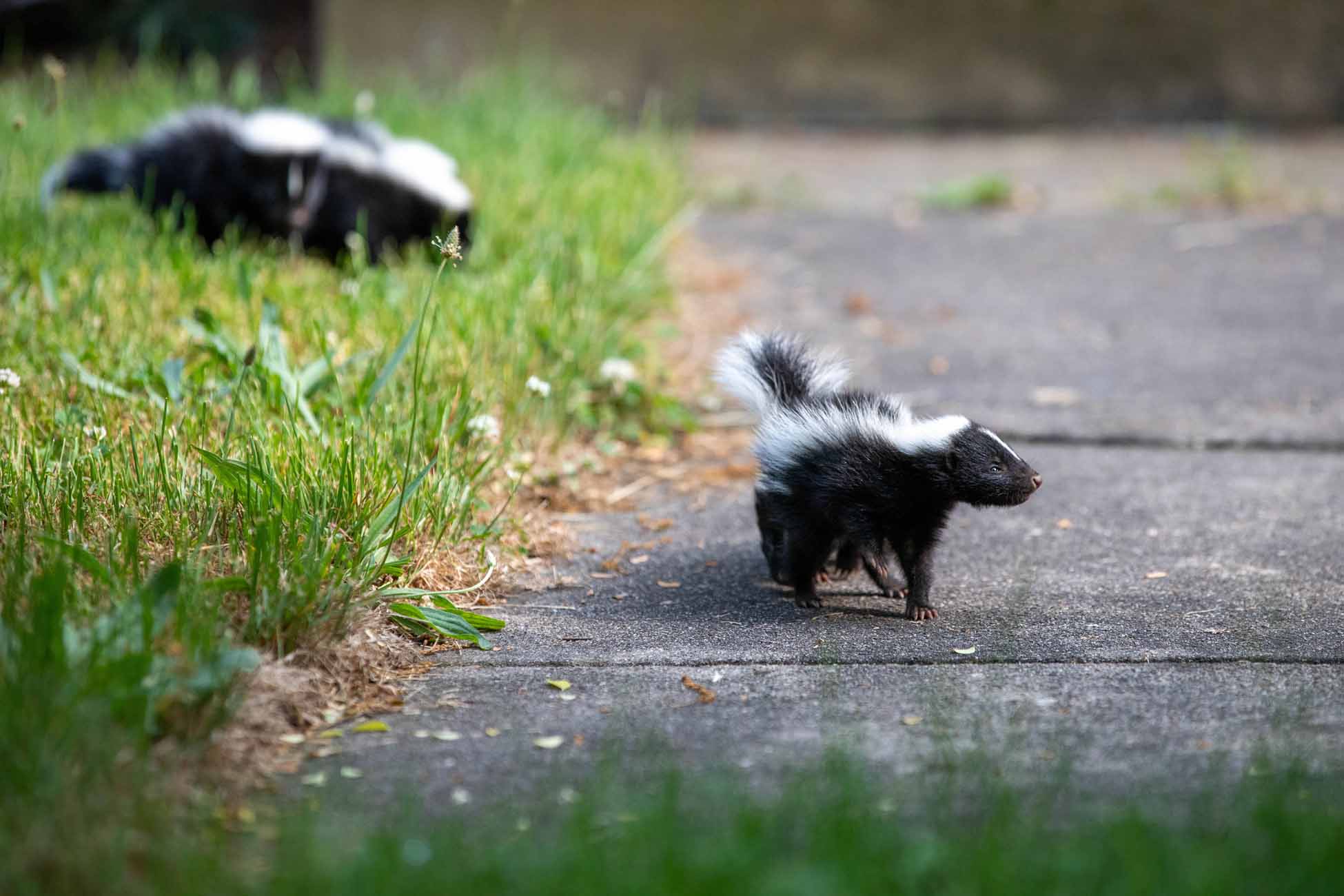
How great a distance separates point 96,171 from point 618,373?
2.96 metres

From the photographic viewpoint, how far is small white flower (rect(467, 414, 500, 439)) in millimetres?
3666

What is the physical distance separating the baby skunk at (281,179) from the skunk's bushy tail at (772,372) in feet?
9.30

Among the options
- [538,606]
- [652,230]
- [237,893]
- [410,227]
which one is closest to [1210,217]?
[652,230]

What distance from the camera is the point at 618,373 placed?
4551mm

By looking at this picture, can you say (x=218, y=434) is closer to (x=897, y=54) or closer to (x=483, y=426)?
(x=483, y=426)

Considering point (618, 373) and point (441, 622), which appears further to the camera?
point (618, 373)

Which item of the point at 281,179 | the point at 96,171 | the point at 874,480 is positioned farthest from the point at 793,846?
the point at 96,171

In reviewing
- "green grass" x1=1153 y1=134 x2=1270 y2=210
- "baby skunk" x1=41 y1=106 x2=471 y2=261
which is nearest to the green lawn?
"baby skunk" x1=41 y1=106 x2=471 y2=261

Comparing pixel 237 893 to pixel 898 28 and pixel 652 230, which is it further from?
pixel 898 28

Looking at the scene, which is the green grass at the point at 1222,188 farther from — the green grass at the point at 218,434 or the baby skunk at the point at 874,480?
the baby skunk at the point at 874,480

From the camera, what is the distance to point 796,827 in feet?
7.04

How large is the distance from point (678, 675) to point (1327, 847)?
1291 millimetres

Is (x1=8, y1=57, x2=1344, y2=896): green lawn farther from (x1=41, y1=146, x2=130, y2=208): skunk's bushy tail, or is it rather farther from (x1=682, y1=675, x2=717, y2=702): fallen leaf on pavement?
(x1=682, y1=675, x2=717, y2=702): fallen leaf on pavement

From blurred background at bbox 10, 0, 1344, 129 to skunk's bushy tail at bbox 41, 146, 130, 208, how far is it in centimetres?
389
